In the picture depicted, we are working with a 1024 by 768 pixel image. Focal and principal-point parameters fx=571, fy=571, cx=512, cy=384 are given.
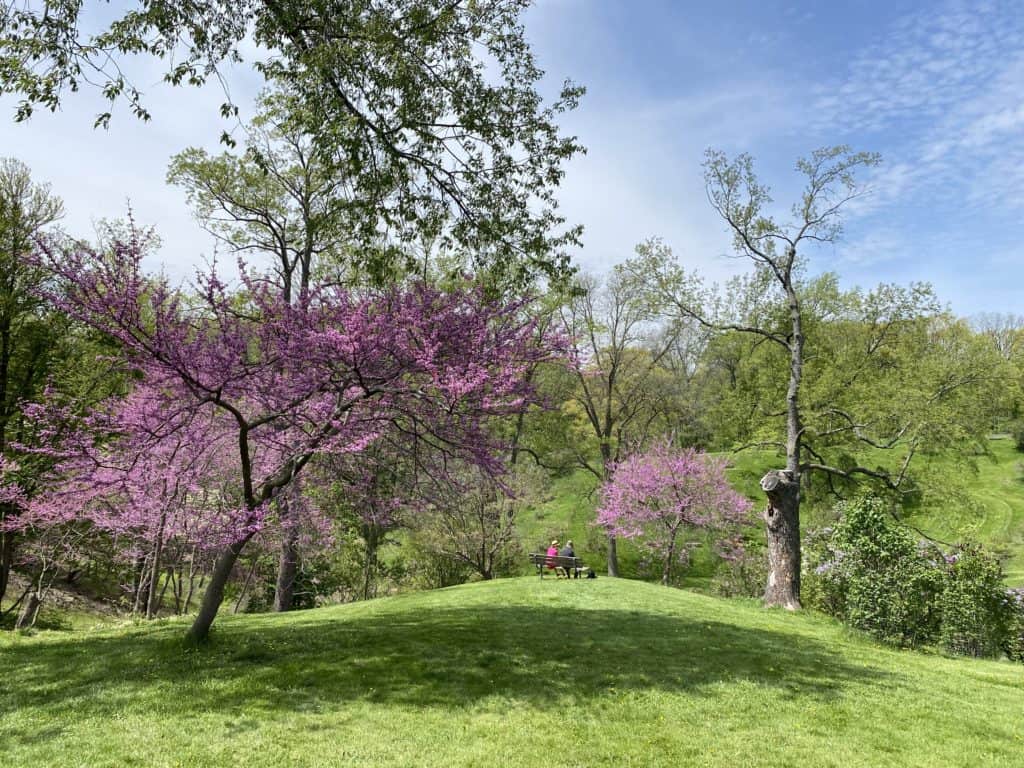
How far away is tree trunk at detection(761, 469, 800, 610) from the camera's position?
1442 cm

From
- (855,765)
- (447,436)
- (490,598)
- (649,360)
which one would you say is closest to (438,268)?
(649,360)

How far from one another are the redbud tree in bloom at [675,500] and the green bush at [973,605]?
996 cm

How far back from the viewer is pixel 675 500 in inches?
834

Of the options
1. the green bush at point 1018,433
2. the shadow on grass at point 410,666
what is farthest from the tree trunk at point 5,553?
the green bush at point 1018,433

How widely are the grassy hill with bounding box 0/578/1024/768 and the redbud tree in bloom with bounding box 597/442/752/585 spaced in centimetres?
1064

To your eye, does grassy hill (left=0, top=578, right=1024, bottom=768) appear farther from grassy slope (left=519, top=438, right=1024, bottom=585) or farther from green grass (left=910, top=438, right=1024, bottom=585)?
grassy slope (left=519, top=438, right=1024, bottom=585)

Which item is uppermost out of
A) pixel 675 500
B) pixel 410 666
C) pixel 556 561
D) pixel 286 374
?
pixel 286 374

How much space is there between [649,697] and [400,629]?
5.11m

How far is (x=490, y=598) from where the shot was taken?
13445mm

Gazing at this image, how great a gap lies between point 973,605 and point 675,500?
11.5 meters

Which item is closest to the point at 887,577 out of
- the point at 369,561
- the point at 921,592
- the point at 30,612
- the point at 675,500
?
the point at 921,592

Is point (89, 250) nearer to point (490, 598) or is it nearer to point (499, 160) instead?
point (499, 160)

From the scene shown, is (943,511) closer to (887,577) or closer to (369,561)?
(887,577)

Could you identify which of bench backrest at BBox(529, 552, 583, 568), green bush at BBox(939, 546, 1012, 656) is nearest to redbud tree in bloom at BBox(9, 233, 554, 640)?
green bush at BBox(939, 546, 1012, 656)
